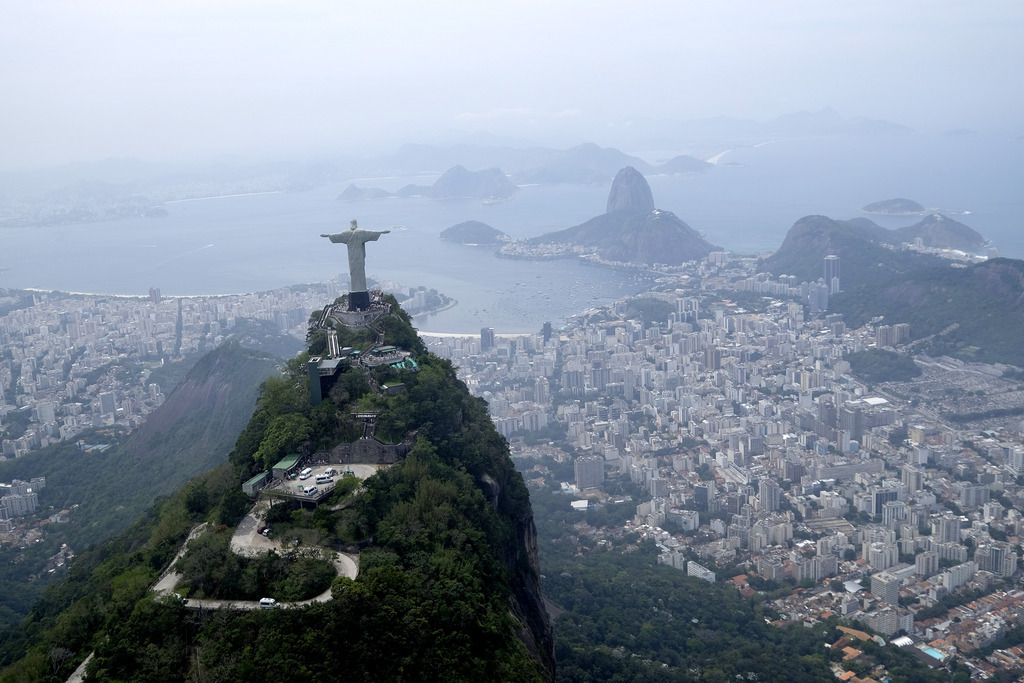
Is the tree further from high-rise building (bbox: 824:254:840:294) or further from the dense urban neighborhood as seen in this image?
high-rise building (bbox: 824:254:840:294)

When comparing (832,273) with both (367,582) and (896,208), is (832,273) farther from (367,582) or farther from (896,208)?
(367,582)

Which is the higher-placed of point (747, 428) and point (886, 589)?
point (747, 428)

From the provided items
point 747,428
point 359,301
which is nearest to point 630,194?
point 747,428

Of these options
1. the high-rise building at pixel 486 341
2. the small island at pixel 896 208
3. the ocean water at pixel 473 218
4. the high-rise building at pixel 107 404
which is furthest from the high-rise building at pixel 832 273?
the high-rise building at pixel 107 404

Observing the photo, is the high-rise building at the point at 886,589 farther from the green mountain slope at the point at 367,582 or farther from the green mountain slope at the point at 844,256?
the green mountain slope at the point at 844,256

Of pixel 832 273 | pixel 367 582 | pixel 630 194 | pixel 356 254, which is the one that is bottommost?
pixel 832 273

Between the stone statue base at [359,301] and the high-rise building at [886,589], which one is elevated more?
the stone statue base at [359,301]

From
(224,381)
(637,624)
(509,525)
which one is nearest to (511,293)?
(224,381)
